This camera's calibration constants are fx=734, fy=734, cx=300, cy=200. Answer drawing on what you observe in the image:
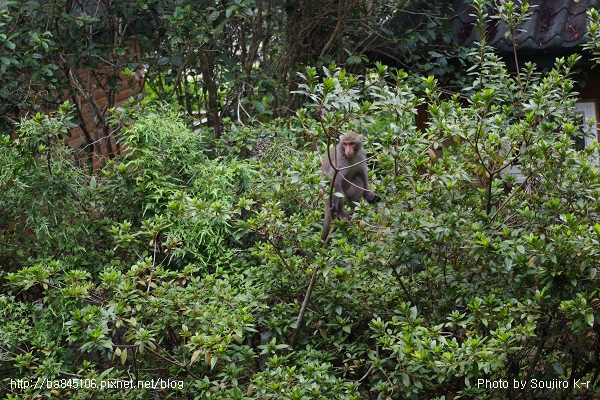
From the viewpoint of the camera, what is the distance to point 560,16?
8586mm

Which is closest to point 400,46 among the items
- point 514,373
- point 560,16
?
point 560,16

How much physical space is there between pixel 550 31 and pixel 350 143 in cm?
375

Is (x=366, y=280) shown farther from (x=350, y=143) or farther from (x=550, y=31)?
(x=550, y=31)

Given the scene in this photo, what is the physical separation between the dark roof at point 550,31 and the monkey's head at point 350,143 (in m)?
2.84

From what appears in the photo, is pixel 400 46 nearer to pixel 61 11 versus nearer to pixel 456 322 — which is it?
pixel 61 11

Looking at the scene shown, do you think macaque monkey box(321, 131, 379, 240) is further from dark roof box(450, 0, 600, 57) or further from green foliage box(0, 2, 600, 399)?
dark roof box(450, 0, 600, 57)

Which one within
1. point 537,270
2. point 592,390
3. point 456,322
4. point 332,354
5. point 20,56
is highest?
point 20,56

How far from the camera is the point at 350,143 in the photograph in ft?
19.8

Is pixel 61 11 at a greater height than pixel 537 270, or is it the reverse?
pixel 61 11

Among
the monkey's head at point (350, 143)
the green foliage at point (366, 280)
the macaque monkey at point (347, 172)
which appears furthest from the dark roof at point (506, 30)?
the green foliage at point (366, 280)

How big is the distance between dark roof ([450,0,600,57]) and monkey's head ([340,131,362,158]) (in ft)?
9.32

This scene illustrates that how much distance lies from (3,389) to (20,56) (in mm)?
3160

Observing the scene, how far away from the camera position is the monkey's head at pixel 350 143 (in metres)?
6.04

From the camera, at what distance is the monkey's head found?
238 inches
